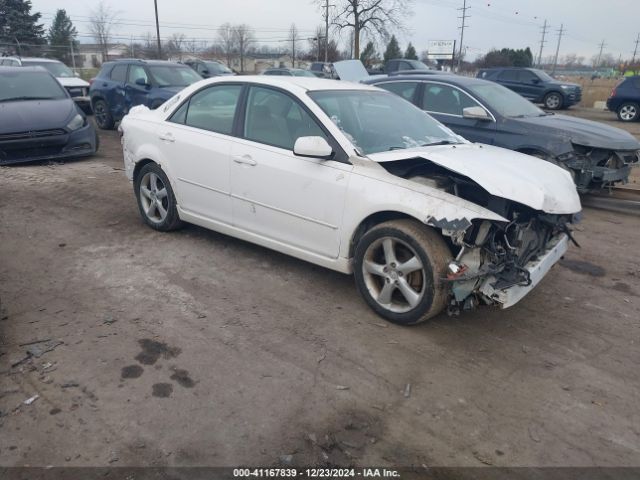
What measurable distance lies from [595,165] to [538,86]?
16.6 meters

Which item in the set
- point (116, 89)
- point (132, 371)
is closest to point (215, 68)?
point (116, 89)

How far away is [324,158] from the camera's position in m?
4.05

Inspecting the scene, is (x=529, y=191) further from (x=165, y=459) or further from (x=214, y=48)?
(x=214, y=48)

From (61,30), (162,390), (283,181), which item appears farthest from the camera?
(61,30)

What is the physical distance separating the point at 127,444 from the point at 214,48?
6379 cm

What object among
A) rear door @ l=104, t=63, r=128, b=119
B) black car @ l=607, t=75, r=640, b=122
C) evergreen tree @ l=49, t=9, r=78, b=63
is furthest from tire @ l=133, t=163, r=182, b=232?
evergreen tree @ l=49, t=9, r=78, b=63

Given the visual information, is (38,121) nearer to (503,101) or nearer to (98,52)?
(503,101)

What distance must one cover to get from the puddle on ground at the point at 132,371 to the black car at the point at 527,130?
5.71 m

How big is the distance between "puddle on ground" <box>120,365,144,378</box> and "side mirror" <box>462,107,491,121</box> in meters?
5.69

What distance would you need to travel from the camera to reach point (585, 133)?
23.7ft

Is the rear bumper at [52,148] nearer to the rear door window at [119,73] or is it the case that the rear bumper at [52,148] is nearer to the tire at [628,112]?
the rear door window at [119,73]

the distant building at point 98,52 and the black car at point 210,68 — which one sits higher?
the distant building at point 98,52

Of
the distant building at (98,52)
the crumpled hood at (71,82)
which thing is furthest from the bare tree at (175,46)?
the crumpled hood at (71,82)

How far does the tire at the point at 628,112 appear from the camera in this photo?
18.7m
